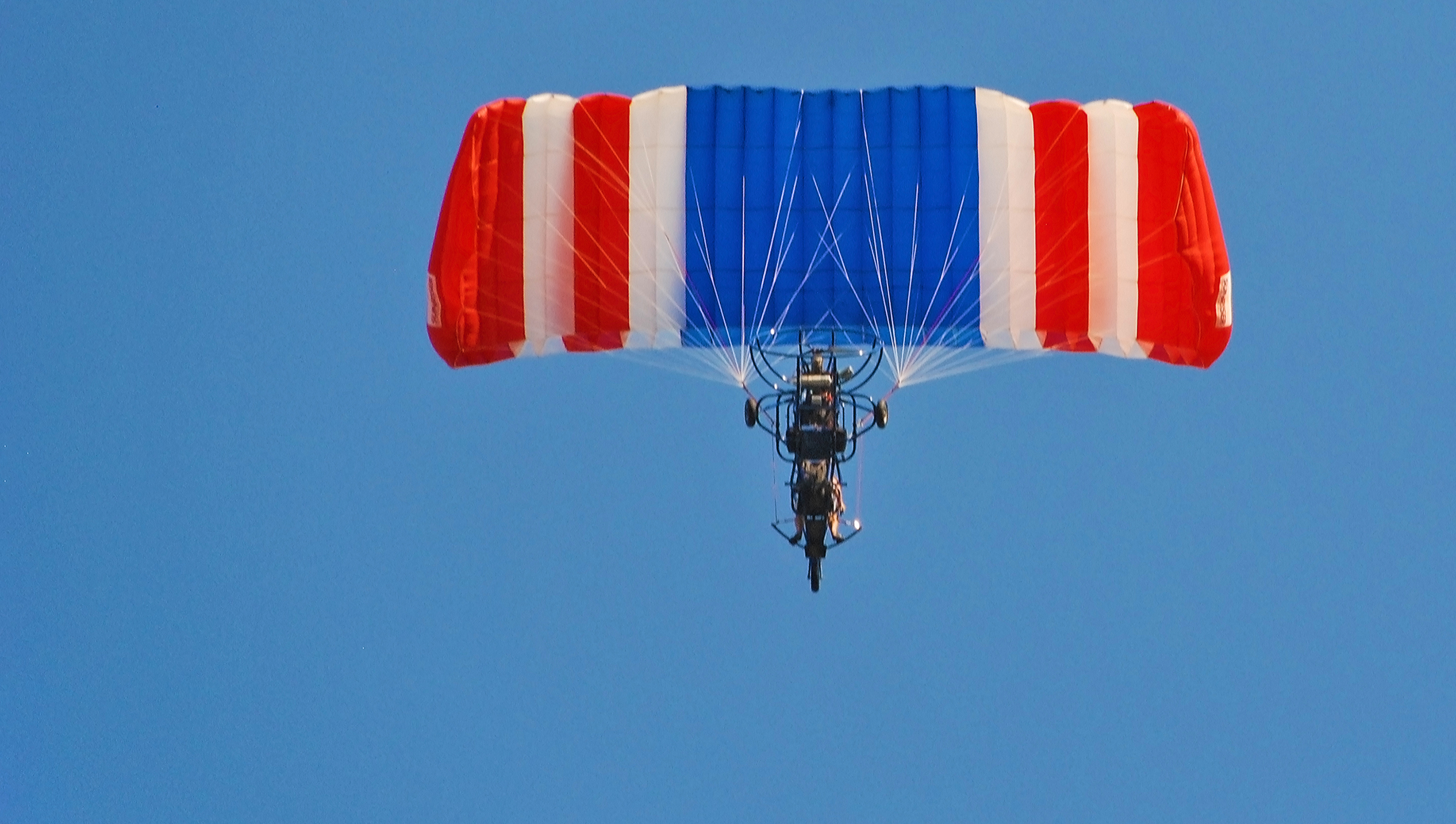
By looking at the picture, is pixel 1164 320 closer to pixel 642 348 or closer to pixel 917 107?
pixel 917 107

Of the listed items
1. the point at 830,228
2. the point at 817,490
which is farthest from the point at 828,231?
the point at 817,490

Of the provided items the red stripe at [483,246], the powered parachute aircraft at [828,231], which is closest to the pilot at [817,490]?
the powered parachute aircraft at [828,231]

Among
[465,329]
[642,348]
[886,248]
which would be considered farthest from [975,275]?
[465,329]

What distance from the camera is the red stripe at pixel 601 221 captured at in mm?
25469

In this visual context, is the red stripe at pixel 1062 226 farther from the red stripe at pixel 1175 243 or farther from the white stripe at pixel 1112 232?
the red stripe at pixel 1175 243

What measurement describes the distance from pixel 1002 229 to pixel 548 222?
13.4ft

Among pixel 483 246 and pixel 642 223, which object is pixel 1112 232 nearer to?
pixel 642 223

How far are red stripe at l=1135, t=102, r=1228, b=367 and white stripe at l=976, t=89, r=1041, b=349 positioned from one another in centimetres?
111

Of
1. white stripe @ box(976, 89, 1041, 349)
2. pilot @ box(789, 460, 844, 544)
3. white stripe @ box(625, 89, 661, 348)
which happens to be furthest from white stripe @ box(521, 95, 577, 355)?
white stripe @ box(976, 89, 1041, 349)

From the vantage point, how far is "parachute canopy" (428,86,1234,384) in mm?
25250

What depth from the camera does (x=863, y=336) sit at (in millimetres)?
25406

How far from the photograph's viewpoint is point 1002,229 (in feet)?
83.7

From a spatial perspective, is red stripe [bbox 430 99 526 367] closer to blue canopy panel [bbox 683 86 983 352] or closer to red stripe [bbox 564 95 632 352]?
red stripe [bbox 564 95 632 352]

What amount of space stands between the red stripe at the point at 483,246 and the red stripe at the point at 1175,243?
223 inches
